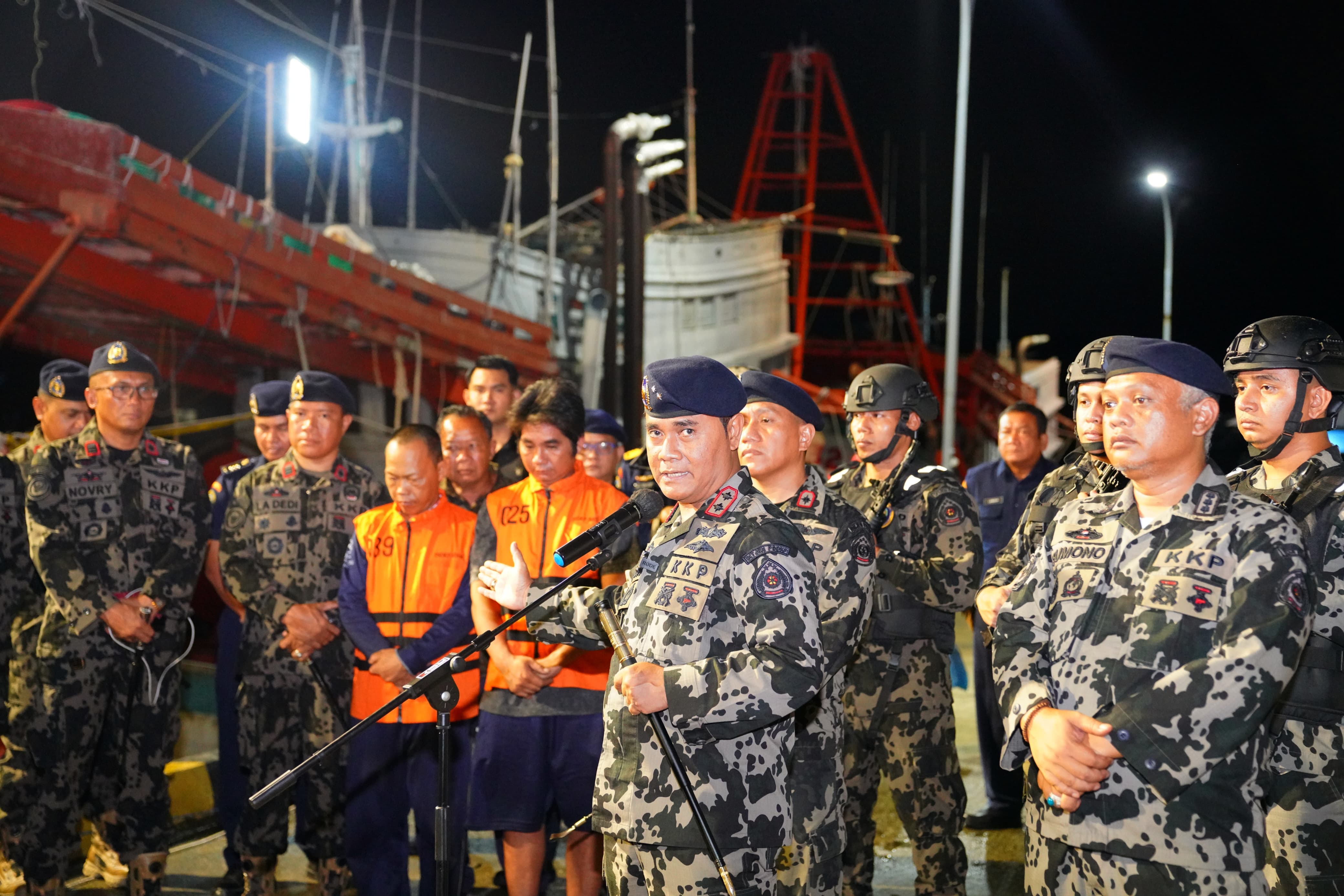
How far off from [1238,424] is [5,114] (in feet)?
24.3

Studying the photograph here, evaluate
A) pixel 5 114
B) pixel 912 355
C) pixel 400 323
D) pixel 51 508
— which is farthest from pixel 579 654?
pixel 912 355

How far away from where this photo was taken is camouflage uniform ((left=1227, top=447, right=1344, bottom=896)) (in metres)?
3.01

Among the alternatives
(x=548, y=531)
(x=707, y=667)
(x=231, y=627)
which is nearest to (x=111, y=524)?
(x=231, y=627)

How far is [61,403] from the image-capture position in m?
5.38

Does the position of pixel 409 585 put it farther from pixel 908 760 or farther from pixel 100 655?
pixel 908 760

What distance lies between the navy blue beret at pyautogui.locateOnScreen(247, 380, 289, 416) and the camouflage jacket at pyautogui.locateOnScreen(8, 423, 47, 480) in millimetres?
910

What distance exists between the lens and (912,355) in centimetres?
2762

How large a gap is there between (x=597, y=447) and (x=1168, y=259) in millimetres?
12589

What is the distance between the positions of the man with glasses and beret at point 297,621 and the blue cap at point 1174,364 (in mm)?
3271

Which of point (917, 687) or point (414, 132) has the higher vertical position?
point (414, 132)

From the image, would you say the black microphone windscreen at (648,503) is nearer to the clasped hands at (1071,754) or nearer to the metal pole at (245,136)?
the clasped hands at (1071,754)

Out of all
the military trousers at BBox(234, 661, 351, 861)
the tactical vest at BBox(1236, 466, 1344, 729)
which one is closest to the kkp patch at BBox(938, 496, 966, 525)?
the tactical vest at BBox(1236, 466, 1344, 729)

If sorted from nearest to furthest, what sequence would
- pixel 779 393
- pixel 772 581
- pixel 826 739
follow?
1. pixel 772 581
2. pixel 826 739
3. pixel 779 393

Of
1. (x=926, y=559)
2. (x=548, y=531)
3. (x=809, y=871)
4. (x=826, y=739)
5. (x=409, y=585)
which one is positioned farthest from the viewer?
(x=926, y=559)
